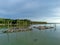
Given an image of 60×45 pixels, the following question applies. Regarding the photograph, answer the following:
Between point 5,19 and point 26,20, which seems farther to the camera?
point 26,20

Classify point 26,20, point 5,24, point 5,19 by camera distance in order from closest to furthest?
point 5,24, point 5,19, point 26,20

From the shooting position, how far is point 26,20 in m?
33.1

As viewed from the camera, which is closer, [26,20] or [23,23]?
[23,23]

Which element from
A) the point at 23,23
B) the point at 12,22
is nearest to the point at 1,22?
the point at 12,22

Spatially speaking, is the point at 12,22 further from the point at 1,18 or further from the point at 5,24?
the point at 1,18

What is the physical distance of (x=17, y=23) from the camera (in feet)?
95.4

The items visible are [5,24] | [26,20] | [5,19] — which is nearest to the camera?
[5,24]

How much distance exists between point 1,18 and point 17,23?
662 cm

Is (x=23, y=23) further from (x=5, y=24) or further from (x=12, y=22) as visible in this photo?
(x=5, y=24)

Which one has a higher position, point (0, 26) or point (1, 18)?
point (1, 18)

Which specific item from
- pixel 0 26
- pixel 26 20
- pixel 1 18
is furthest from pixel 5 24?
pixel 26 20

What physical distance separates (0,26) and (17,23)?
4.99m

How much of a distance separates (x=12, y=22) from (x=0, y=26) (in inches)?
140

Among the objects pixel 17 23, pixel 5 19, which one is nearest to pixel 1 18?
pixel 5 19
